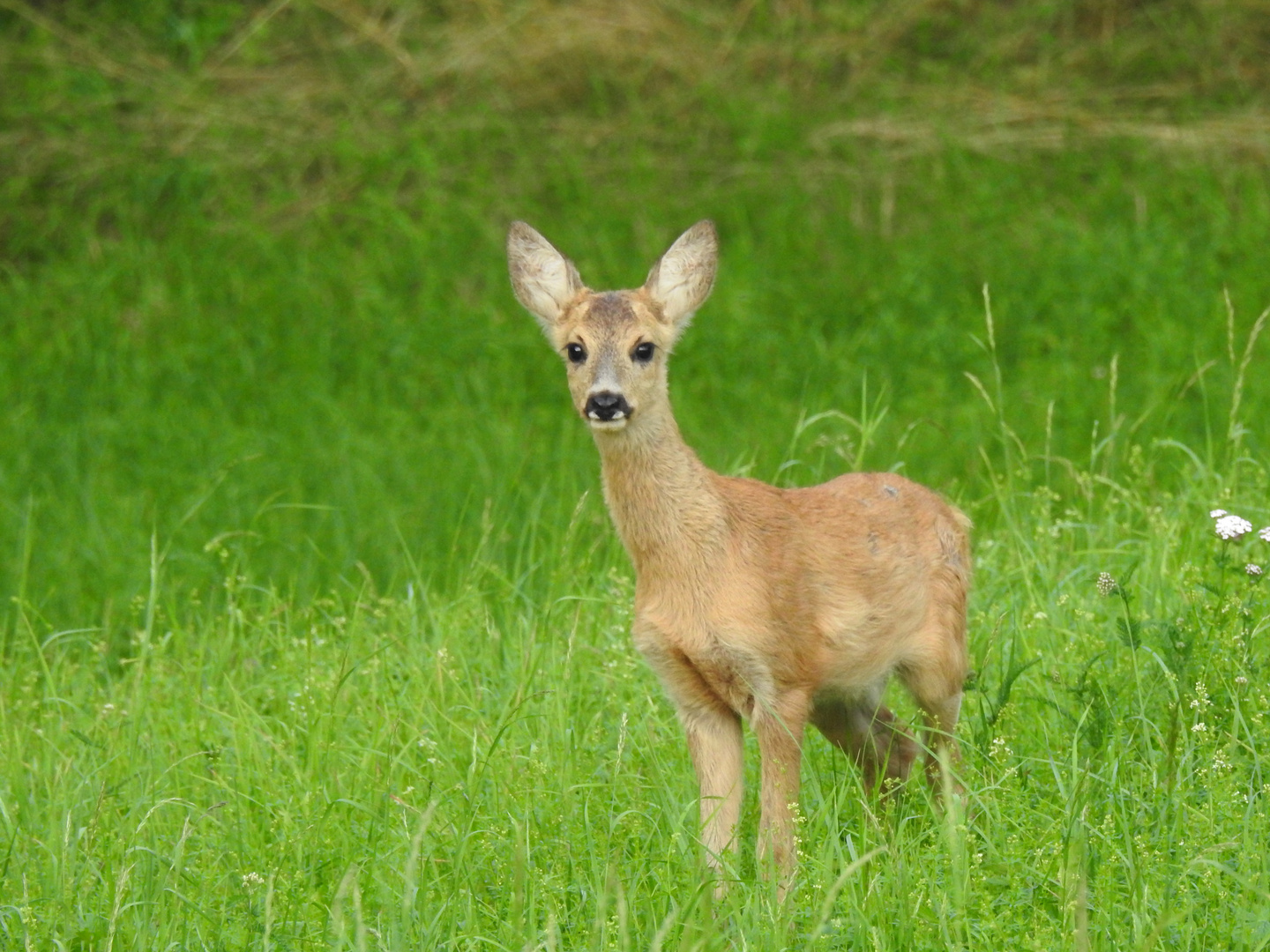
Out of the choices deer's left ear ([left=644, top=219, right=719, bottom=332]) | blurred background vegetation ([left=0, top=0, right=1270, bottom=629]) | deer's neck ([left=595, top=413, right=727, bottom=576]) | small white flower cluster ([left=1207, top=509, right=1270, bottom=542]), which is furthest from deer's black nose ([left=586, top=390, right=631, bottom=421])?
blurred background vegetation ([left=0, top=0, right=1270, bottom=629])

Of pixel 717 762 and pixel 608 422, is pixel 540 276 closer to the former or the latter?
pixel 608 422

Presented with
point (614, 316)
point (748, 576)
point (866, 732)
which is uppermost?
point (614, 316)

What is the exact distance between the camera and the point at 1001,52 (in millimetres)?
11328

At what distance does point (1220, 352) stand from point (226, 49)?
659 centimetres

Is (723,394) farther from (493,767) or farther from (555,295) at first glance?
(493,767)

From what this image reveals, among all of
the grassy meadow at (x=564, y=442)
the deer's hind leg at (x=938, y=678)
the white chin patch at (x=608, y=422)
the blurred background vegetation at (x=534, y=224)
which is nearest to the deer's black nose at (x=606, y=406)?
the white chin patch at (x=608, y=422)

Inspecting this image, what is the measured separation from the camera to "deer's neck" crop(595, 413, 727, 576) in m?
4.29

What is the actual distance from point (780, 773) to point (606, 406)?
35.2 inches

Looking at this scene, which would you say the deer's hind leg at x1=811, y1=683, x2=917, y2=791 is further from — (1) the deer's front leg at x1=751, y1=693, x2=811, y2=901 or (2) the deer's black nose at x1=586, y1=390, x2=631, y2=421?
(2) the deer's black nose at x1=586, y1=390, x2=631, y2=421

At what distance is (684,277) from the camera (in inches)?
187

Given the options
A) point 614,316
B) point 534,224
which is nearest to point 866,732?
point 614,316

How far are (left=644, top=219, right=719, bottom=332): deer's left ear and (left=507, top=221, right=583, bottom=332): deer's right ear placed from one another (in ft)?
0.71

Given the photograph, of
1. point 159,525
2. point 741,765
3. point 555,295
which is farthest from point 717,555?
point 159,525

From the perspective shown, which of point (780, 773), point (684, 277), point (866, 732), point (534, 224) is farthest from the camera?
point (534, 224)
